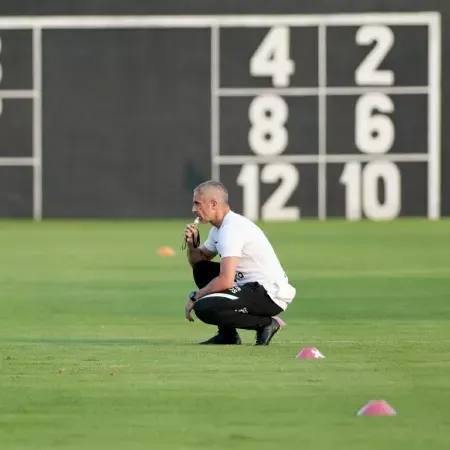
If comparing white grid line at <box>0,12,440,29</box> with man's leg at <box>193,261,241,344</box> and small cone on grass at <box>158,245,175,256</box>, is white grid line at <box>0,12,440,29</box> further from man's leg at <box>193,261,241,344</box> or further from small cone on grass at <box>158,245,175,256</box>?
man's leg at <box>193,261,241,344</box>

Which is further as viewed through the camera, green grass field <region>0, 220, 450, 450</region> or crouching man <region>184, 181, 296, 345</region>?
crouching man <region>184, 181, 296, 345</region>

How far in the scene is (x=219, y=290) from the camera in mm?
9453

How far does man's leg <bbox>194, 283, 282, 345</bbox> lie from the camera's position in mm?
9484

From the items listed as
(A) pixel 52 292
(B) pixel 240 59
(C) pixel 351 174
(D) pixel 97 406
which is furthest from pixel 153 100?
(D) pixel 97 406

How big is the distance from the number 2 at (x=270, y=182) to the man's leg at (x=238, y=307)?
1823 centimetres

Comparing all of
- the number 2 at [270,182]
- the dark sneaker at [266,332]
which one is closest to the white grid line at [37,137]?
the number 2 at [270,182]

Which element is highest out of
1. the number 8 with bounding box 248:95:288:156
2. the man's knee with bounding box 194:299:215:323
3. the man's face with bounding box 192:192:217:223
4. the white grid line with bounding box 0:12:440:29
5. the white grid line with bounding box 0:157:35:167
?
the white grid line with bounding box 0:12:440:29

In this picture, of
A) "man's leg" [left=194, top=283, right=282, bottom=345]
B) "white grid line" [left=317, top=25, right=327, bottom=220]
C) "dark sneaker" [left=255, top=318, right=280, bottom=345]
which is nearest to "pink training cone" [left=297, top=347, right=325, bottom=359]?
"man's leg" [left=194, top=283, right=282, bottom=345]

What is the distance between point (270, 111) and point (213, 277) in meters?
18.3

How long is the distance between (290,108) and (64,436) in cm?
2186

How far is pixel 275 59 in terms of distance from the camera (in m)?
28.0

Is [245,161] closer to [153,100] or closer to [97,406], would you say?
[153,100]

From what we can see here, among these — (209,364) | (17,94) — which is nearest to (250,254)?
(209,364)

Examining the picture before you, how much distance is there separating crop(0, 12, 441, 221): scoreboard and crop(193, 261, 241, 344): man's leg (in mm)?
17958
